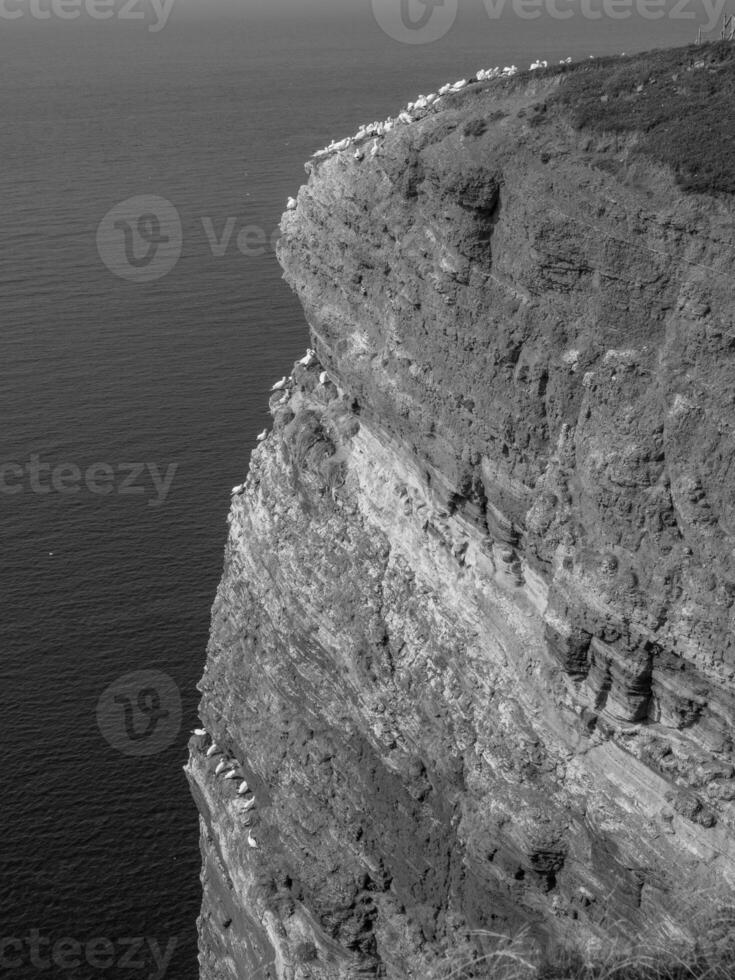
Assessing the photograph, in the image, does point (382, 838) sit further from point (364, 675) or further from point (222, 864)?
point (222, 864)

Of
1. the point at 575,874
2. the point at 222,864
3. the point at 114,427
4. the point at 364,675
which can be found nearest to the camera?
the point at 575,874

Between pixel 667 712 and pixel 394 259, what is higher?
pixel 394 259

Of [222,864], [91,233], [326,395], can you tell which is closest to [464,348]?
[326,395]

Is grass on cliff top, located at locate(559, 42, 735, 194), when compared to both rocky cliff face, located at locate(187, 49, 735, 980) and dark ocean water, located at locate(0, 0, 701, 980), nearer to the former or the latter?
rocky cliff face, located at locate(187, 49, 735, 980)

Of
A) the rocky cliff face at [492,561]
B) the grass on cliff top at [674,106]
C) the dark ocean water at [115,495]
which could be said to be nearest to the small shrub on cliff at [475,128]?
the rocky cliff face at [492,561]

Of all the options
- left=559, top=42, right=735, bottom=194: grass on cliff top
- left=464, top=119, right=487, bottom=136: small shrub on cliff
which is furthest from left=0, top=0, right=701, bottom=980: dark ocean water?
left=559, top=42, right=735, bottom=194: grass on cliff top

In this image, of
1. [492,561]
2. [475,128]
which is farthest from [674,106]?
[492,561]

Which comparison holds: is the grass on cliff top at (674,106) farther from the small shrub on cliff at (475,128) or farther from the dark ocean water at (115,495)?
the dark ocean water at (115,495)
